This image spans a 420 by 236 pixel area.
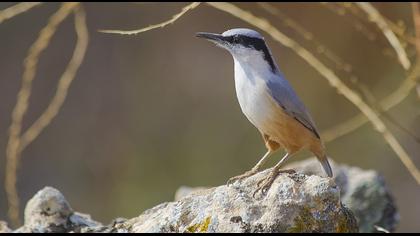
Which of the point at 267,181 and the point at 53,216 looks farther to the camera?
the point at 53,216

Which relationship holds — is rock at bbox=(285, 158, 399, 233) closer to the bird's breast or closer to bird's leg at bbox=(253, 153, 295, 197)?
the bird's breast

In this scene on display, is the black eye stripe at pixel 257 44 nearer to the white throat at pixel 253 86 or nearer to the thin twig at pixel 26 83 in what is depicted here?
the white throat at pixel 253 86

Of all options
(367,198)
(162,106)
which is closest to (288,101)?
(367,198)

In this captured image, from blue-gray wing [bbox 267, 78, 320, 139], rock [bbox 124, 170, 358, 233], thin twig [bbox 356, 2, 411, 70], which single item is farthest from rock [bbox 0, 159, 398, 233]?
thin twig [bbox 356, 2, 411, 70]

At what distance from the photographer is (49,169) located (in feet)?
39.1

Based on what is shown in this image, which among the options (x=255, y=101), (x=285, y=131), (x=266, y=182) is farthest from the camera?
(x=285, y=131)

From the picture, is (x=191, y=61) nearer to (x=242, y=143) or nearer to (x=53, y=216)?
(x=242, y=143)

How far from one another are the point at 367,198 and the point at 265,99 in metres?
1.61

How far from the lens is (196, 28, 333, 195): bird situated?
14.9ft

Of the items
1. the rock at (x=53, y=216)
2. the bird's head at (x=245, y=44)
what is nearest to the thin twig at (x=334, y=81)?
the bird's head at (x=245, y=44)

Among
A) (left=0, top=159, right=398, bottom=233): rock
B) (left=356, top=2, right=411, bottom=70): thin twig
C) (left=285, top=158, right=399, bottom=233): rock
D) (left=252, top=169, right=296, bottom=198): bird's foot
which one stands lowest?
(left=285, top=158, right=399, bottom=233): rock

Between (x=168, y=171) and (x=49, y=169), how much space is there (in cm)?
154

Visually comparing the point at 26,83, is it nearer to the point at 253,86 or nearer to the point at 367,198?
the point at 253,86

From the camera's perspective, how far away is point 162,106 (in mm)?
12164
